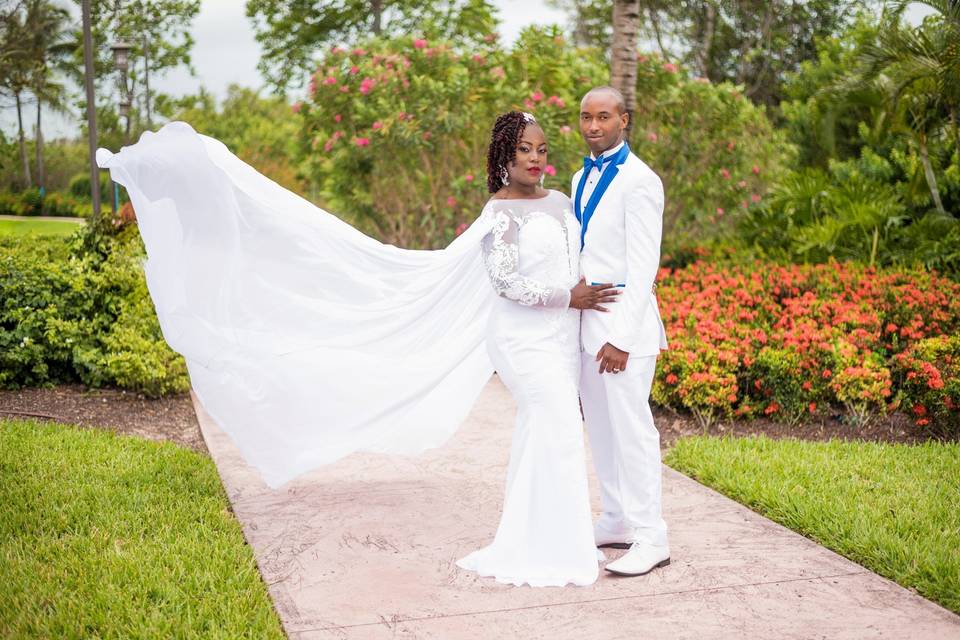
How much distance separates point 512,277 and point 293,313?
1451mm

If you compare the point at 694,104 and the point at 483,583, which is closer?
the point at 483,583

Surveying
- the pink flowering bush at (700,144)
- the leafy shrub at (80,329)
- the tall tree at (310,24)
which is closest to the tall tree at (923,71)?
the pink flowering bush at (700,144)

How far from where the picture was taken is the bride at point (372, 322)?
4.59 metres

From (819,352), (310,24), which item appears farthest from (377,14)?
(819,352)

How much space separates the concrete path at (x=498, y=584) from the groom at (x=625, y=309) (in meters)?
0.33

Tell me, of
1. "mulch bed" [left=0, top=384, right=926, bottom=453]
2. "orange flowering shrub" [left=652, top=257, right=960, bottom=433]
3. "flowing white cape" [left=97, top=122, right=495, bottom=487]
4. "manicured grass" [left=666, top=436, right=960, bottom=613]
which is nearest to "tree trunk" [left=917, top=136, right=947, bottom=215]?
"orange flowering shrub" [left=652, top=257, right=960, bottom=433]

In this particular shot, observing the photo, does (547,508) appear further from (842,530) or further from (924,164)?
(924,164)

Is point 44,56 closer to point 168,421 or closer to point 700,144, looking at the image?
point 700,144

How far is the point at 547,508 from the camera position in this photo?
4598 millimetres

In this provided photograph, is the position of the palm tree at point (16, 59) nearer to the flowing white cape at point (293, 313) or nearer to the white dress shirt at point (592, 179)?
the flowing white cape at point (293, 313)

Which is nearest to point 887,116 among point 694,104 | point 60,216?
point 694,104

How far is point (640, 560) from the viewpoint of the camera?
15.3 ft

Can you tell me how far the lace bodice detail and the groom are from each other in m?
0.17

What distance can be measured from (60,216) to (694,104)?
19.5 m
